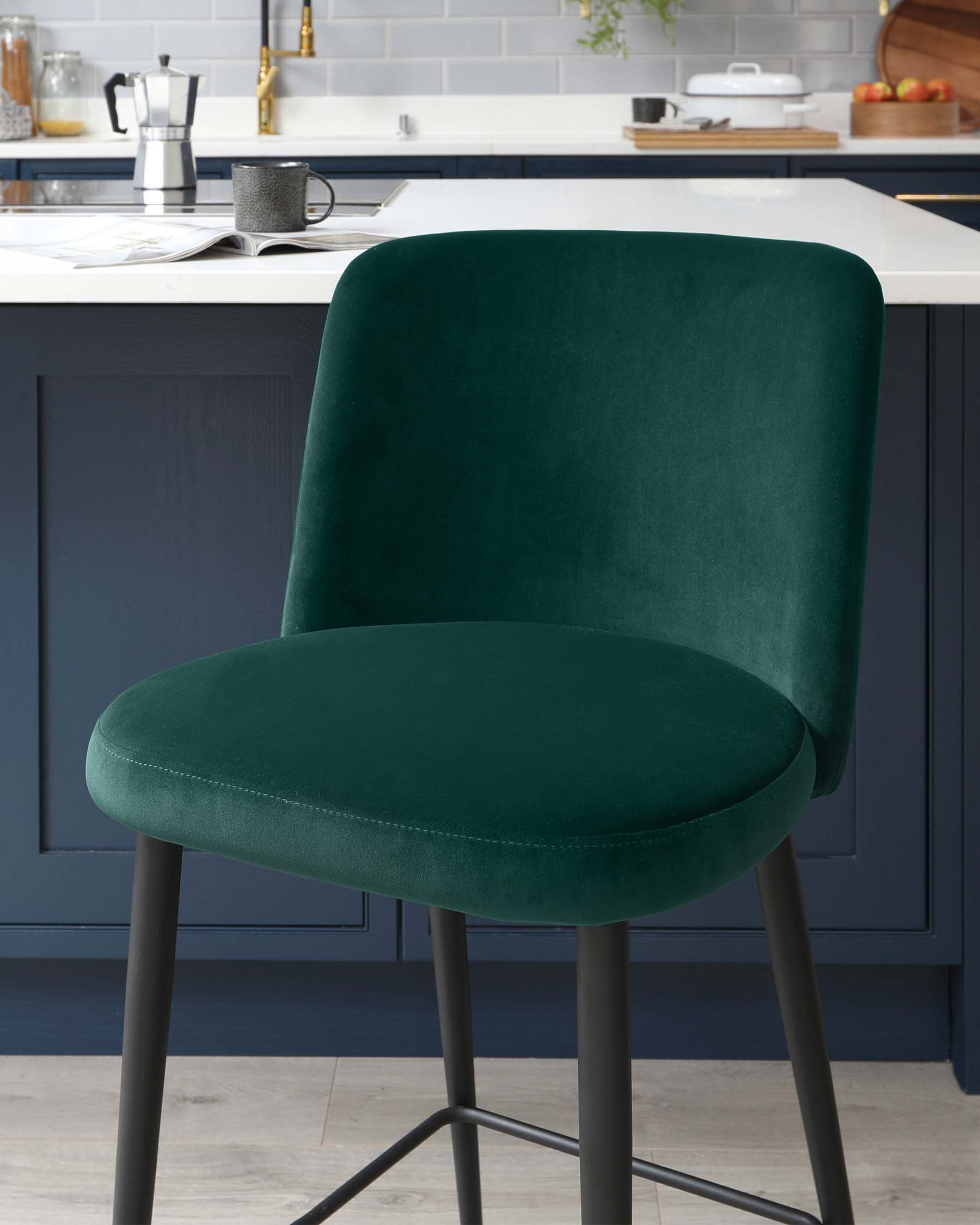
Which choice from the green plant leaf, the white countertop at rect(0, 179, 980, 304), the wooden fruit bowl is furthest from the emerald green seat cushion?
the green plant leaf

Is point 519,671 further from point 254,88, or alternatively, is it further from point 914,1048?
point 254,88

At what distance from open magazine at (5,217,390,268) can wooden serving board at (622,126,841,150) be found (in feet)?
6.89

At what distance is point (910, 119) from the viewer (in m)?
3.76

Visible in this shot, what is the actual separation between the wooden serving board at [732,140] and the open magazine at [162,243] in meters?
2.10

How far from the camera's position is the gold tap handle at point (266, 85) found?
13.3ft

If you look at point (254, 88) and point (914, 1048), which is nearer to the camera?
point (914, 1048)

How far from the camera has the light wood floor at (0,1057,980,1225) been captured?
1.51 meters

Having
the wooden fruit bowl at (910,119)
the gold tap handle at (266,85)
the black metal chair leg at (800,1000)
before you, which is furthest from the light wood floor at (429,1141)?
the gold tap handle at (266,85)

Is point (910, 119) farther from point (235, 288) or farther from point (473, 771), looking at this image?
point (473, 771)

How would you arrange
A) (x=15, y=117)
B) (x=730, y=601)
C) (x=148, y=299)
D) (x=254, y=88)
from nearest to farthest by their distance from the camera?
(x=730, y=601) < (x=148, y=299) < (x=15, y=117) < (x=254, y=88)

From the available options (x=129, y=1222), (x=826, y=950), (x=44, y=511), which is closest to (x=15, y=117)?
(x=44, y=511)

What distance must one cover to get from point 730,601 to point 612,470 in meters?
0.15

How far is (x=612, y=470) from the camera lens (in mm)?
1200

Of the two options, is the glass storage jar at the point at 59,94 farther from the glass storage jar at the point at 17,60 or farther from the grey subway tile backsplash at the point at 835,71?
the grey subway tile backsplash at the point at 835,71
